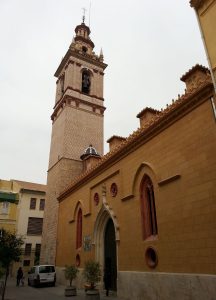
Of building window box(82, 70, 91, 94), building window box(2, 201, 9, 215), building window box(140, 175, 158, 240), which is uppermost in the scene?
building window box(82, 70, 91, 94)

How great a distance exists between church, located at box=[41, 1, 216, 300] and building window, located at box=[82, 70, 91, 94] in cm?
1337

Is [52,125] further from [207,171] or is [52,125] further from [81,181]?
[207,171]

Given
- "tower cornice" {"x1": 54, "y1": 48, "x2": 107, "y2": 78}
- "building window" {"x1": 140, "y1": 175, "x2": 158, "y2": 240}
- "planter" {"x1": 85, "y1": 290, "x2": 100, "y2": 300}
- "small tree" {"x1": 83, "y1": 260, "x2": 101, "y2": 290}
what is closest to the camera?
"building window" {"x1": 140, "y1": 175, "x2": 158, "y2": 240}

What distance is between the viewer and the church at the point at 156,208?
9.36m

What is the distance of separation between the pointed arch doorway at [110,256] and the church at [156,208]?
5 centimetres

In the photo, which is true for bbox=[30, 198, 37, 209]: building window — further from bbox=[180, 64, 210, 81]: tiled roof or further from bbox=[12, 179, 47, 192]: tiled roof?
bbox=[180, 64, 210, 81]: tiled roof

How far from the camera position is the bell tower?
80.8 ft

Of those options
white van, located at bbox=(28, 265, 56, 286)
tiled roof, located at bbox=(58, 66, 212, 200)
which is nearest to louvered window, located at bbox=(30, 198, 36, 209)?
white van, located at bbox=(28, 265, 56, 286)

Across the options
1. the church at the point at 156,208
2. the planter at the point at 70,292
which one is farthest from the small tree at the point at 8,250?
the church at the point at 156,208

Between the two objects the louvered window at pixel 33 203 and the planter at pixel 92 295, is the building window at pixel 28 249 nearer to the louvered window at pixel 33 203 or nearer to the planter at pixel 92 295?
the louvered window at pixel 33 203

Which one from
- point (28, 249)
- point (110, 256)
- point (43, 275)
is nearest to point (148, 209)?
point (110, 256)

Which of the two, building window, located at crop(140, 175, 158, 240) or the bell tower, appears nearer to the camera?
building window, located at crop(140, 175, 158, 240)

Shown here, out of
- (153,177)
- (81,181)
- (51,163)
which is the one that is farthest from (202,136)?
(51,163)

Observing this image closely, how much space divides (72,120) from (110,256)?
15464 mm
